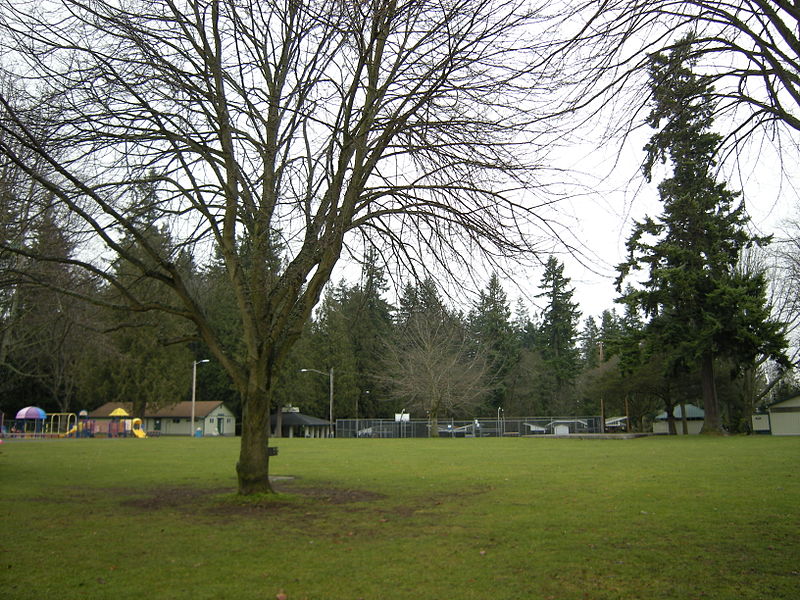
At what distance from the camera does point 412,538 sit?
8.03 metres

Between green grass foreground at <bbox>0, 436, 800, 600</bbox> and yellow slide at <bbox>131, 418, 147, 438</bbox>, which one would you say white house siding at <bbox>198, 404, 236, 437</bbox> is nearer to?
yellow slide at <bbox>131, 418, 147, 438</bbox>

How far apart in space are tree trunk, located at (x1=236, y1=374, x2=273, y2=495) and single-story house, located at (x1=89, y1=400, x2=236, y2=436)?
55.6 m

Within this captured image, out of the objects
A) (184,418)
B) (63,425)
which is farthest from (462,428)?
(63,425)

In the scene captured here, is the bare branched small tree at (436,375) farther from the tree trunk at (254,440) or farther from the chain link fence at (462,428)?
the tree trunk at (254,440)

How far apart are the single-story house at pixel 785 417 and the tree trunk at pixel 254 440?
43.1m

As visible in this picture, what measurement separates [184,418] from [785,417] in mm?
53162

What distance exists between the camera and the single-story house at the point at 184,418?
2539 inches

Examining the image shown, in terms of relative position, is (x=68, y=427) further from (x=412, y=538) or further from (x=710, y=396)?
(x=412, y=538)

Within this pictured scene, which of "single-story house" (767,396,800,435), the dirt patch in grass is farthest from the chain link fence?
the dirt patch in grass

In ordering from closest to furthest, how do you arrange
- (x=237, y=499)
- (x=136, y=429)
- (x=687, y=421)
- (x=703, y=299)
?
(x=237, y=499), (x=703, y=299), (x=136, y=429), (x=687, y=421)

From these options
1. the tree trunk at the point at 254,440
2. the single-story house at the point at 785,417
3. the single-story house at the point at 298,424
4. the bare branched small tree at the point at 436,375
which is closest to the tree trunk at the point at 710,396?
the single-story house at the point at 785,417

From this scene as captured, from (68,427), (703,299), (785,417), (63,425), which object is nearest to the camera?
(703,299)

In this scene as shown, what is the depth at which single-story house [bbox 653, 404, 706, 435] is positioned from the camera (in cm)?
5680

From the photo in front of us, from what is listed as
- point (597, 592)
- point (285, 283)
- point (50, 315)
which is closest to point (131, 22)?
point (285, 283)
